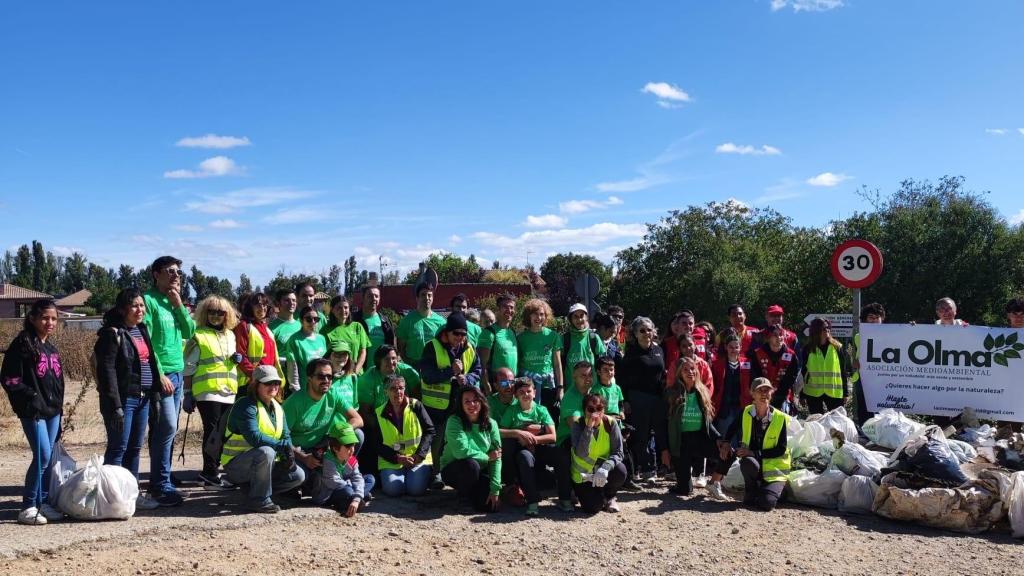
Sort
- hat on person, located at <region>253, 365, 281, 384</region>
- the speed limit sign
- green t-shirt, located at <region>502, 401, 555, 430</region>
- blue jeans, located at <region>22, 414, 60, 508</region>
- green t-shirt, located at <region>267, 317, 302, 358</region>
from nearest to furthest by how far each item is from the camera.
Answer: blue jeans, located at <region>22, 414, 60, 508</region> → hat on person, located at <region>253, 365, 281, 384</region> → green t-shirt, located at <region>502, 401, 555, 430</region> → green t-shirt, located at <region>267, 317, 302, 358</region> → the speed limit sign

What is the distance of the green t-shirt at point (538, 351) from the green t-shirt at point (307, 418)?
6.73 feet

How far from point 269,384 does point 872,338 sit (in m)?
6.57

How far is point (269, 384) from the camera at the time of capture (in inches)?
250

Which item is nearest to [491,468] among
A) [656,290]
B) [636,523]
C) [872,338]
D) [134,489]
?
[636,523]

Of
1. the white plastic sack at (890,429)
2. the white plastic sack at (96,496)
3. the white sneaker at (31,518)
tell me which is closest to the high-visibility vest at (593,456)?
the white plastic sack at (890,429)

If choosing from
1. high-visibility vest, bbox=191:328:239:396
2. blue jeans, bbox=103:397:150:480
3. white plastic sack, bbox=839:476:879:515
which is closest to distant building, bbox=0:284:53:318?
high-visibility vest, bbox=191:328:239:396

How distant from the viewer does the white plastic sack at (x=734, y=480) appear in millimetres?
7309

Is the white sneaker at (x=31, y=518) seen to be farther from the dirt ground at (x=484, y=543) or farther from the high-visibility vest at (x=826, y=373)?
the high-visibility vest at (x=826, y=373)

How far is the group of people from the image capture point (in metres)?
6.15

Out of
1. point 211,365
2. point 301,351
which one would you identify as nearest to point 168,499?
point 211,365

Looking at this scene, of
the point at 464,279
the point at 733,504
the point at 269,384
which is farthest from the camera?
the point at 464,279

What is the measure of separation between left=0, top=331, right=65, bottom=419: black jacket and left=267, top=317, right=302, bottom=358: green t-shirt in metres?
2.17

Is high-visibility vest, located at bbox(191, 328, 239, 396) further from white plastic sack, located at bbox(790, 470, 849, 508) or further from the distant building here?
the distant building

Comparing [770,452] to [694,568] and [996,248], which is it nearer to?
[694,568]
